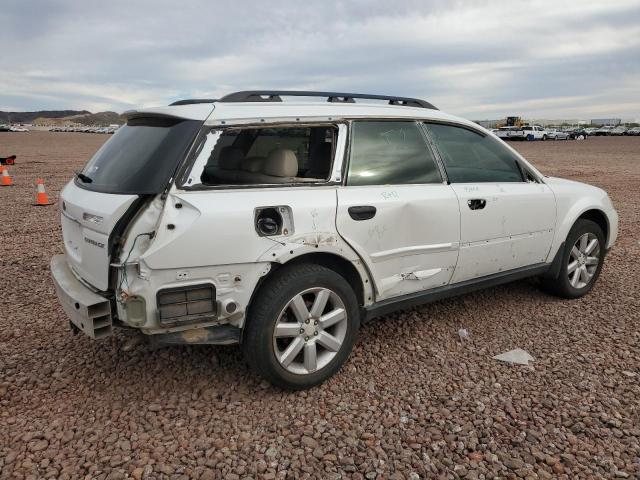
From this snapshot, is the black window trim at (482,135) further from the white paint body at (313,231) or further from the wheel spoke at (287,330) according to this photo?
the wheel spoke at (287,330)

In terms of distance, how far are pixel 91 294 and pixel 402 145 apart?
89.7 inches

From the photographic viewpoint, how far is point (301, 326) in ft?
10.3

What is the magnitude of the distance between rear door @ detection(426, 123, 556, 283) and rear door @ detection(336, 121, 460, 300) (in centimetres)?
14

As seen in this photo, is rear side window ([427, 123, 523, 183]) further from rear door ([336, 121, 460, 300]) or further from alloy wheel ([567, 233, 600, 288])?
alloy wheel ([567, 233, 600, 288])

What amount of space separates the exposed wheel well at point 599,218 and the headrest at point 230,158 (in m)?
3.29

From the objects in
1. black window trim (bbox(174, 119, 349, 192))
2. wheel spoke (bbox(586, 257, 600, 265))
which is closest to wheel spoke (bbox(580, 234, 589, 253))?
wheel spoke (bbox(586, 257, 600, 265))

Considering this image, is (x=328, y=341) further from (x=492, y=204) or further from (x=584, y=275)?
(x=584, y=275)

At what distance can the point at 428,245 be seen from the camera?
3.64 m

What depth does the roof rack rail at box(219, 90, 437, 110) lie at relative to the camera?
3.35 meters

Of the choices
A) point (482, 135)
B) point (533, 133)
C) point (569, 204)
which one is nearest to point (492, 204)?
point (482, 135)

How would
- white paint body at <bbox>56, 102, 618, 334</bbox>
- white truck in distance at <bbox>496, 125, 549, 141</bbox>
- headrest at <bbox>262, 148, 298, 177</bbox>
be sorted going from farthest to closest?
white truck in distance at <bbox>496, 125, 549, 141</bbox>, headrest at <bbox>262, 148, 298, 177</bbox>, white paint body at <bbox>56, 102, 618, 334</bbox>

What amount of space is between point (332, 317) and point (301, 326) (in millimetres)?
216

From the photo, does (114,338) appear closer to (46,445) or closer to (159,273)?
(46,445)

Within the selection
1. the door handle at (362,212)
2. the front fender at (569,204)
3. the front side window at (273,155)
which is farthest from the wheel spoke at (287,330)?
the front fender at (569,204)
